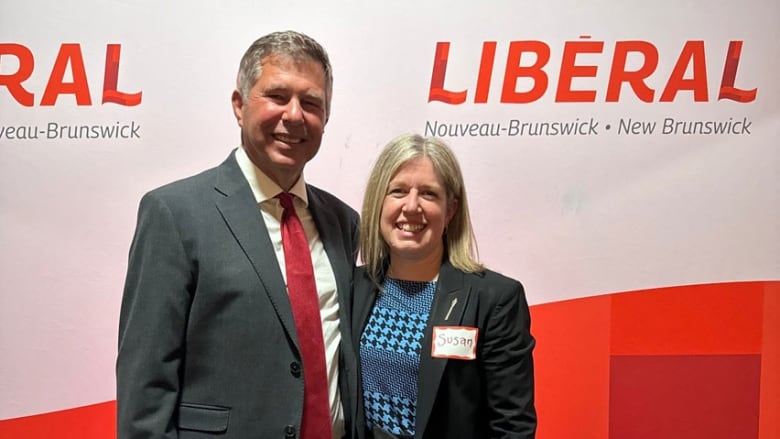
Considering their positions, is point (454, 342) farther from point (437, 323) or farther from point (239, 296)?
point (239, 296)

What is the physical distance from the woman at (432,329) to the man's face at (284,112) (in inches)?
9.5

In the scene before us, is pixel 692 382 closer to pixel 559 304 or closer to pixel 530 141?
pixel 559 304

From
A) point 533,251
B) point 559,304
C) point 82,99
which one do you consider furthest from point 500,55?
point 82,99

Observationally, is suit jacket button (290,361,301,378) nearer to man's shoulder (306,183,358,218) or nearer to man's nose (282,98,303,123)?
man's shoulder (306,183,358,218)

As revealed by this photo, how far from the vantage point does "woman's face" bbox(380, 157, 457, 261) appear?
5.09ft

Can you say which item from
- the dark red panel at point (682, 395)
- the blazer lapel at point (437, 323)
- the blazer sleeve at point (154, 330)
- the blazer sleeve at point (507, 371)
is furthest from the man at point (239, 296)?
the dark red panel at point (682, 395)

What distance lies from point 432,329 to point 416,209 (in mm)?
321

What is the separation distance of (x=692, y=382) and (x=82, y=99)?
263cm

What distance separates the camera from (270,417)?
1442 millimetres

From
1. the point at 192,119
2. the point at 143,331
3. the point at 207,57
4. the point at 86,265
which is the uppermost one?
the point at 207,57

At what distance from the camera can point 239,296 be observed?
1.41 m

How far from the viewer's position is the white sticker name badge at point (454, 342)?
150 cm

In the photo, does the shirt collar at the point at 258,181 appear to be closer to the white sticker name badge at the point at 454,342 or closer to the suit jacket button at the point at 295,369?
the suit jacket button at the point at 295,369

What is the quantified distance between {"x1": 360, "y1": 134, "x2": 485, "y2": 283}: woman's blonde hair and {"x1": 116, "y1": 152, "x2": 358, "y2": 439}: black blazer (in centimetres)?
32
